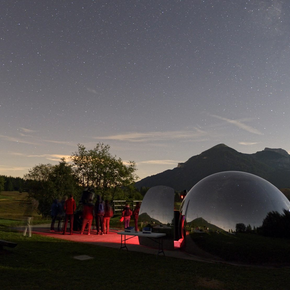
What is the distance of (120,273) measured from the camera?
295 inches

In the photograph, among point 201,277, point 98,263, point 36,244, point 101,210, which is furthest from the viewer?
point 101,210

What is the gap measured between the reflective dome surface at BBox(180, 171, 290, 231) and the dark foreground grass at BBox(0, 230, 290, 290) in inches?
51.5

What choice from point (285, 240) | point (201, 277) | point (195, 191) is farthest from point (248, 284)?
point (195, 191)

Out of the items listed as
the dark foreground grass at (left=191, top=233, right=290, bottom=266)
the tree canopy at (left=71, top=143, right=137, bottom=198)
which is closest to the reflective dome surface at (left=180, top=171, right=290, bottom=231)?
the dark foreground grass at (left=191, top=233, right=290, bottom=266)

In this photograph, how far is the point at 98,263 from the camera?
860 centimetres

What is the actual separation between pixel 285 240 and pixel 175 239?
3811mm

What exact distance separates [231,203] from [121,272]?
13.4 ft

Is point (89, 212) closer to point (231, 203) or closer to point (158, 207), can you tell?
point (158, 207)

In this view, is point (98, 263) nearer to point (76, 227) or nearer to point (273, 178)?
point (76, 227)

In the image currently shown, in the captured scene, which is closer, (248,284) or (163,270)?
(248,284)

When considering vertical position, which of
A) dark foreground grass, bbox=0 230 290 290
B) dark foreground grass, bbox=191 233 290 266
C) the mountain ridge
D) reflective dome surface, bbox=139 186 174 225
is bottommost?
dark foreground grass, bbox=0 230 290 290

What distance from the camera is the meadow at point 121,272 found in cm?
654

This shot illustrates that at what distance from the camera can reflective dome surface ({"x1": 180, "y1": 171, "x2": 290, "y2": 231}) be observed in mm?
9188

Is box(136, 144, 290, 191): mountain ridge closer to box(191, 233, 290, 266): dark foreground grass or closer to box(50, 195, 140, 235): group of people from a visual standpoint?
box(50, 195, 140, 235): group of people
